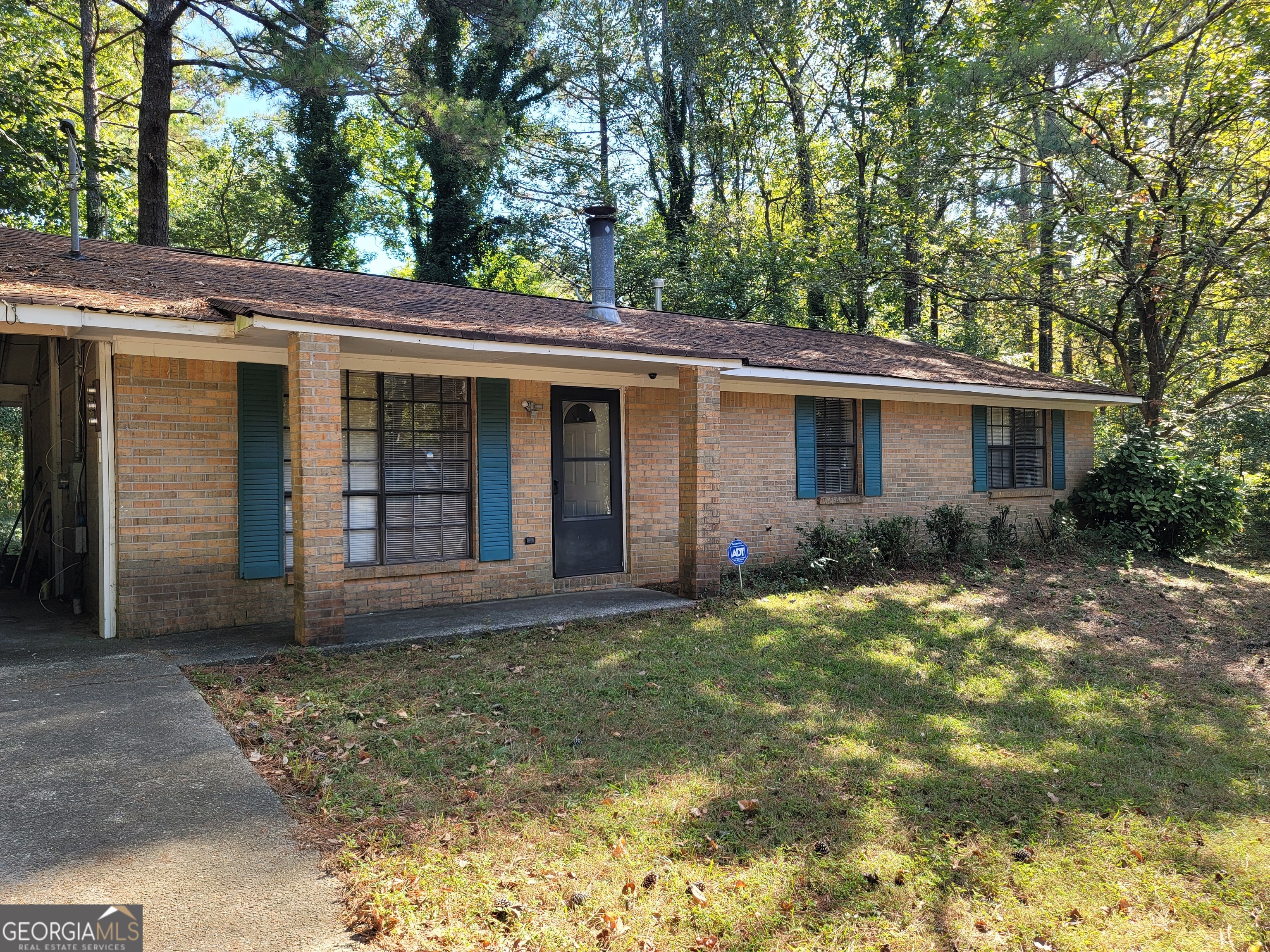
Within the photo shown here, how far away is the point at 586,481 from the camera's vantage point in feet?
30.1

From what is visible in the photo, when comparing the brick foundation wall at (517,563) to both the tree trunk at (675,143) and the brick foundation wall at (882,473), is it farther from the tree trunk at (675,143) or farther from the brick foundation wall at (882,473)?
the tree trunk at (675,143)

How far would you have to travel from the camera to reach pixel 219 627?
271 inches

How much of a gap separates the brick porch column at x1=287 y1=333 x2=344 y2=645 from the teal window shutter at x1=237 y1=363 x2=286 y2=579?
0.97 m

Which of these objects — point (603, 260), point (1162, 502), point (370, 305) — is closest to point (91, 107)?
point (603, 260)

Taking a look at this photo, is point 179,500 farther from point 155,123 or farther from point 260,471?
point 155,123

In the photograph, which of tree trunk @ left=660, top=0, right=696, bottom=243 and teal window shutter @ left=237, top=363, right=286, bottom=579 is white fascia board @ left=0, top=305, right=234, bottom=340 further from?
tree trunk @ left=660, top=0, right=696, bottom=243

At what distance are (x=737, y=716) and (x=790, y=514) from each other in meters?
5.85

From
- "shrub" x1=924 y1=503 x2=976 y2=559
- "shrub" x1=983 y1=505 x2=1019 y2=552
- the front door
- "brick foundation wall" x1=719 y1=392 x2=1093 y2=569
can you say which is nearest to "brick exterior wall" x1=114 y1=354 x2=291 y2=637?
the front door

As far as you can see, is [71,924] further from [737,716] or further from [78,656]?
[78,656]

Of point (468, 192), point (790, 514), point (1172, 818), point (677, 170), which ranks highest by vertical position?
point (677, 170)

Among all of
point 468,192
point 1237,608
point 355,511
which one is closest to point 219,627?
point 355,511

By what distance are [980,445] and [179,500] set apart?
11.3 metres

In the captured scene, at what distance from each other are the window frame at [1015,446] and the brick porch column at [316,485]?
34.5 feet

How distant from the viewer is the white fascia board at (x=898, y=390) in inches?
378
